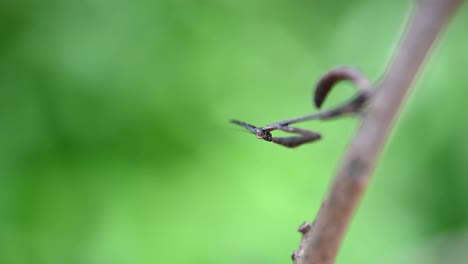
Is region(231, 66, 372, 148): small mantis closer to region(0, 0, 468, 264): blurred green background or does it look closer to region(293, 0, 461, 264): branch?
region(293, 0, 461, 264): branch

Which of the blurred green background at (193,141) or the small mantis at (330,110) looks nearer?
the small mantis at (330,110)

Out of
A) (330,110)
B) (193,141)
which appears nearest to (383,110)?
(330,110)

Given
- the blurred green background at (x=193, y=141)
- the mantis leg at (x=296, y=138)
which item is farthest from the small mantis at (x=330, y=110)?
the blurred green background at (x=193, y=141)

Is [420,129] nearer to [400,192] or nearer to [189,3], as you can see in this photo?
[400,192]

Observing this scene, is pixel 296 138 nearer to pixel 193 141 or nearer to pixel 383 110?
pixel 383 110

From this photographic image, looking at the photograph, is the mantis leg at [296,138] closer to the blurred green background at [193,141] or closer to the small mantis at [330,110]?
the small mantis at [330,110]

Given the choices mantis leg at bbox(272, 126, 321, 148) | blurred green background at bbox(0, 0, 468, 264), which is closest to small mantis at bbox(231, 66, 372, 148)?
mantis leg at bbox(272, 126, 321, 148)

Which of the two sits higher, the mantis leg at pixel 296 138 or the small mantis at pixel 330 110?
the small mantis at pixel 330 110
